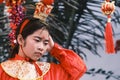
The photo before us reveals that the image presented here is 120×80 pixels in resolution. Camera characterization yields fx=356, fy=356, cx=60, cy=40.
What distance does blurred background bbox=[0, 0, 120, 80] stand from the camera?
220 cm

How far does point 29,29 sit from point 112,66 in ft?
3.36

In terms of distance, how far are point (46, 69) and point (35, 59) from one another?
10 cm

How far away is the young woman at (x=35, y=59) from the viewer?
56.7 inches

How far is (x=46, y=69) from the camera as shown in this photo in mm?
1550

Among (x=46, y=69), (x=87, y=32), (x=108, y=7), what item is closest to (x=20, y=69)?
(x=46, y=69)

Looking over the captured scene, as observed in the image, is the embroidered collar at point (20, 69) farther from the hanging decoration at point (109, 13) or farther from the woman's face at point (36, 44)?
the hanging decoration at point (109, 13)

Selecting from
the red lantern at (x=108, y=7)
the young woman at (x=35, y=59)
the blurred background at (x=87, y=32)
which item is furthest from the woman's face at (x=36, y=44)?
the blurred background at (x=87, y=32)

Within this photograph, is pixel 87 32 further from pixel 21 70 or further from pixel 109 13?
pixel 21 70

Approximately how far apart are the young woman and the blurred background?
59cm

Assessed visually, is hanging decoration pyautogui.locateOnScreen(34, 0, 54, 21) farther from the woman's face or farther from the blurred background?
the blurred background

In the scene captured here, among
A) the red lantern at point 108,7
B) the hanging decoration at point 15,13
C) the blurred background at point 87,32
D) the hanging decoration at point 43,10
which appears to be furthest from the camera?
the blurred background at point 87,32

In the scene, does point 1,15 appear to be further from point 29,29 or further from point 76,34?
point 29,29

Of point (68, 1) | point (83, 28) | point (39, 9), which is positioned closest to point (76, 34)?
point (83, 28)

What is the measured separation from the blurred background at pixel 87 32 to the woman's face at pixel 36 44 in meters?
0.69
